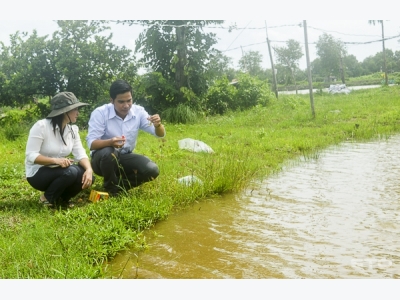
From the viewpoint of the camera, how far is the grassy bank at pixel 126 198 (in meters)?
2.27

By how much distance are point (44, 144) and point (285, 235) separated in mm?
2039

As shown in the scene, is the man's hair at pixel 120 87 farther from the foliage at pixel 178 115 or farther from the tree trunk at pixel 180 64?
the tree trunk at pixel 180 64

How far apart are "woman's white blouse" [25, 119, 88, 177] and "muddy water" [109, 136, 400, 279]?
1.09m

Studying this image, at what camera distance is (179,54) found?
8891 mm

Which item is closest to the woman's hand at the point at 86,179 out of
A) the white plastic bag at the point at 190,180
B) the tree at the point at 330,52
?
the white plastic bag at the point at 190,180

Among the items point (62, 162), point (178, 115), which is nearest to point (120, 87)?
point (62, 162)

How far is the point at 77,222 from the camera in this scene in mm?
2807

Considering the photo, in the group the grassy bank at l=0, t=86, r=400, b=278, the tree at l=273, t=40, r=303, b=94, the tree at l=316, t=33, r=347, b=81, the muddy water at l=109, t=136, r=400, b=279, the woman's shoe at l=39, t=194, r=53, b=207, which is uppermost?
the tree at l=273, t=40, r=303, b=94

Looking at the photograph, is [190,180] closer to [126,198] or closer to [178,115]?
[126,198]

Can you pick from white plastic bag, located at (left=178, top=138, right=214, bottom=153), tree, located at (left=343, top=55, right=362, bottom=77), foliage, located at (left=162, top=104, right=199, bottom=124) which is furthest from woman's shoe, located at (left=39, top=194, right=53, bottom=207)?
tree, located at (left=343, top=55, right=362, bottom=77)

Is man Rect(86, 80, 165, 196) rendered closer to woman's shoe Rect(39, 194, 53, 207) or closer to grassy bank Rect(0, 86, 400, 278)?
grassy bank Rect(0, 86, 400, 278)

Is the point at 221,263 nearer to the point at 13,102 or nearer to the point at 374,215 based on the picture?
the point at 374,215

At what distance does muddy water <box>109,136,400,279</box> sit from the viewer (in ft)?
7.25
